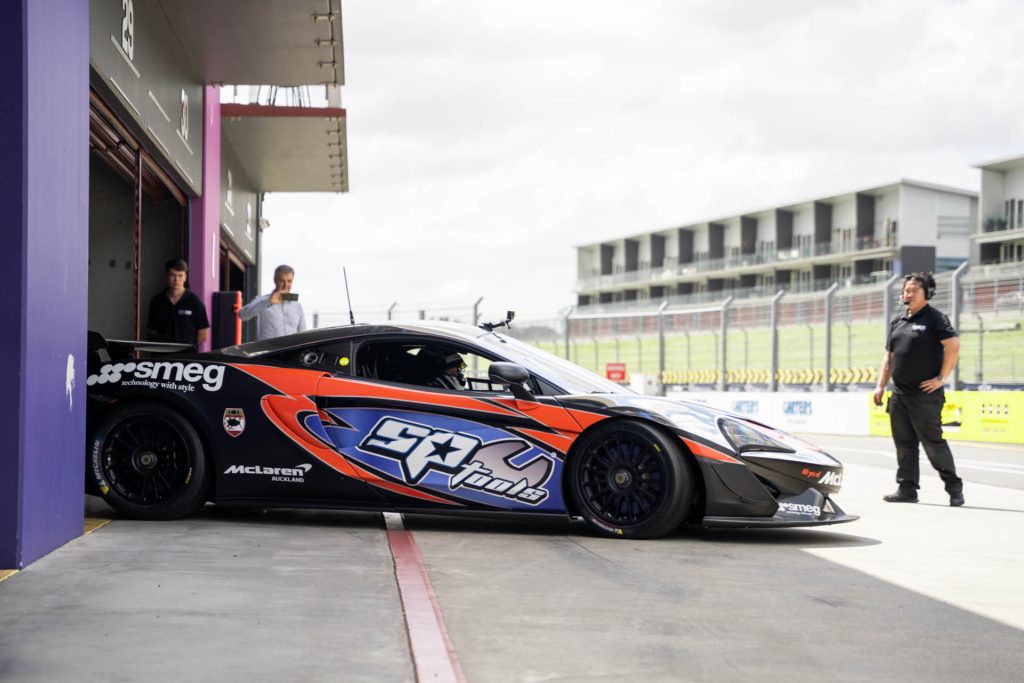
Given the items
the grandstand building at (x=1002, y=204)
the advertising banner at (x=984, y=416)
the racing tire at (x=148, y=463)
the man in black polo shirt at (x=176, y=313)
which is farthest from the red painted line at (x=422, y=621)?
the grandstand building at (x=1002, y=204)

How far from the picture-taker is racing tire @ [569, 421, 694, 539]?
6.38 metres

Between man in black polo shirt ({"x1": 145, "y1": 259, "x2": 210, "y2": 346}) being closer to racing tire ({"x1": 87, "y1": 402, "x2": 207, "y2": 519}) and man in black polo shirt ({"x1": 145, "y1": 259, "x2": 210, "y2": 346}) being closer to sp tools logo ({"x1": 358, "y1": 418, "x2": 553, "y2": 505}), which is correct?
racing tire ({"x1": 87, "y1": 402, "x2": 207, "y2": 519})

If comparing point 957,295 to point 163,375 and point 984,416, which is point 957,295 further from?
point 163,375

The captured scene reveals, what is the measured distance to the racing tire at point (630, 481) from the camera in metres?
6.38

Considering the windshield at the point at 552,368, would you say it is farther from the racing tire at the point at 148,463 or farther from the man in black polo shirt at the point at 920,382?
the man in black polo shirt at the point at 920,382

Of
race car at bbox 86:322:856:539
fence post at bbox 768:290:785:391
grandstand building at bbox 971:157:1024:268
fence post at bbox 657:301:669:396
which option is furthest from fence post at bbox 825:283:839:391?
grandstand building at bbox 971:157:1024:268

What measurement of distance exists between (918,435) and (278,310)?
17.3 ft

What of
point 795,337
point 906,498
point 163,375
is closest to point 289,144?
point 163,375

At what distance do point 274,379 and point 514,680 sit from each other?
3722 millimetres

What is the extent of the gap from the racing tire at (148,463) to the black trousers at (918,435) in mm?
5112

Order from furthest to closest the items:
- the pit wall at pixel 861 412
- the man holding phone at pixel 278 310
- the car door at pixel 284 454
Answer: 1. the pit wall at pixel 861 412
2. the man holding phone at pixel 278 310
3. the car door at pixel 284 454

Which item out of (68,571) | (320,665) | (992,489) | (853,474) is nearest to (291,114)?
(853,474)

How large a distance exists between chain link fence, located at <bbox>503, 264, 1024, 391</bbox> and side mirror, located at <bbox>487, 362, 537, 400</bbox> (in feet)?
46.8

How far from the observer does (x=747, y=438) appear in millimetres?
6516
